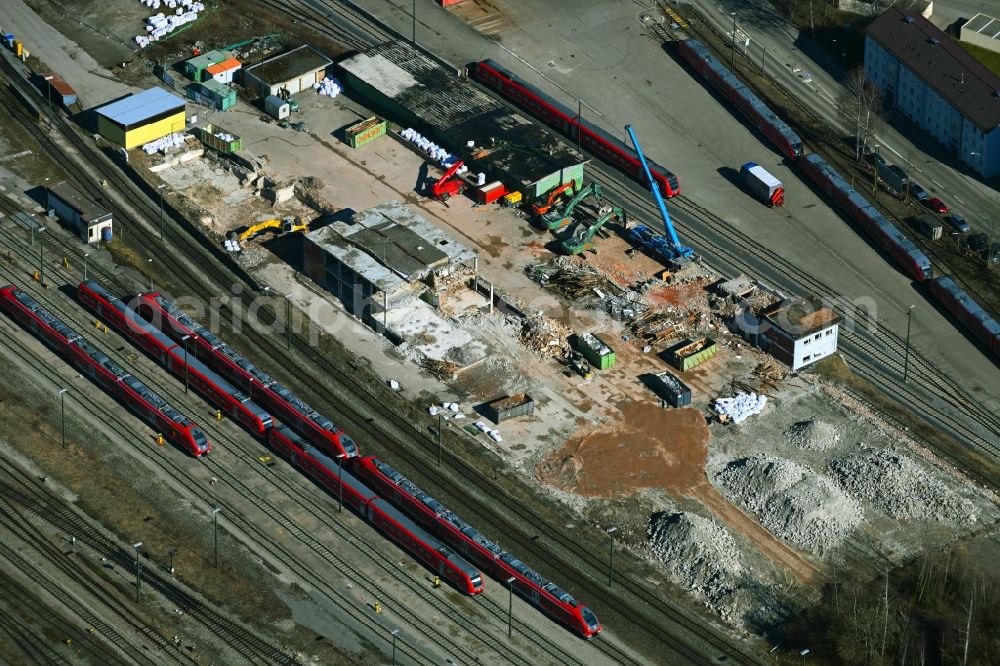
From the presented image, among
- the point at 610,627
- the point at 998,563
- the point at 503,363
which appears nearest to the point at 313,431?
the point at 503,363

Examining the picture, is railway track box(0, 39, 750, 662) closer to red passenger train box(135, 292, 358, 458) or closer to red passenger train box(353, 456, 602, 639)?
red passenger train box(353, 456, 602, 639)

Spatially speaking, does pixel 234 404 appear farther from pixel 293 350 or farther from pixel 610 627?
pixel 610 627

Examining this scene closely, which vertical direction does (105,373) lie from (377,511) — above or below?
below

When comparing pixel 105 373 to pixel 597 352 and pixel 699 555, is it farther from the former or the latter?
pixel 699 555

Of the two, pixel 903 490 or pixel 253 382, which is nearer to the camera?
pixel 903 490

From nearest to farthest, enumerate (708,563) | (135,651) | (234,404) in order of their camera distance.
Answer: (135,651)
(708,563)
(234,404)

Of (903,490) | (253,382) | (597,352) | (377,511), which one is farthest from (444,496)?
(903,490)

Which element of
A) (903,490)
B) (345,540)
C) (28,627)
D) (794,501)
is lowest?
(28,627)
